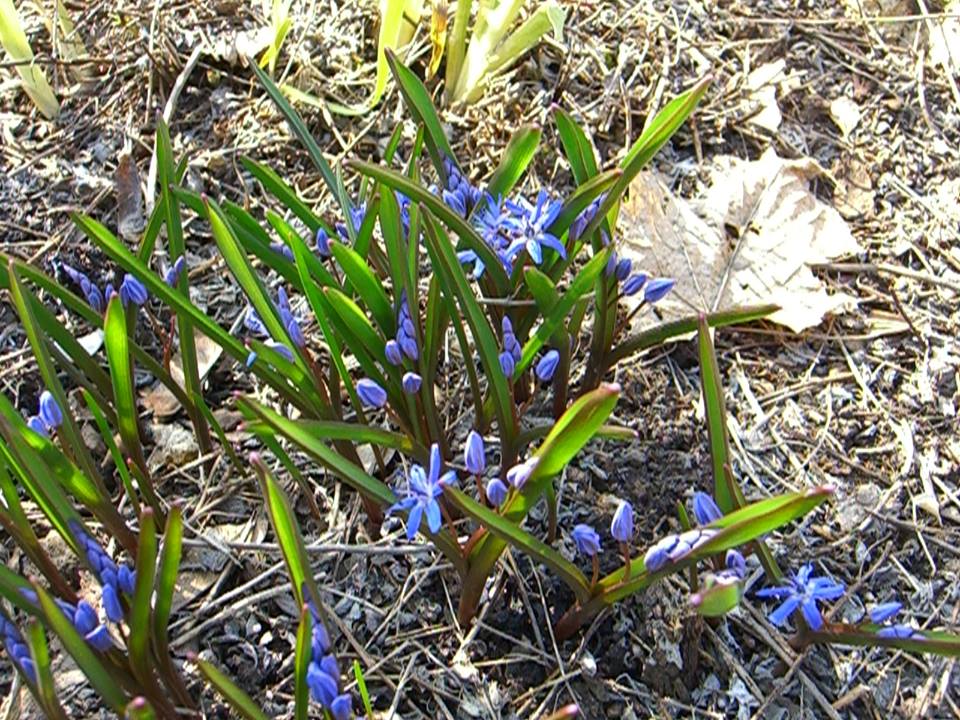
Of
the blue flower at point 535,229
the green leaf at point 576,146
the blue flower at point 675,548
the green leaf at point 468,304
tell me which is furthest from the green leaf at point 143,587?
the green leaf at point 576,146

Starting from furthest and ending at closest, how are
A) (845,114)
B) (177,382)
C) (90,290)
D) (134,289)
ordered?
1. (845,114)
2. (177,382)
3. (90,290)
4. (134,289)

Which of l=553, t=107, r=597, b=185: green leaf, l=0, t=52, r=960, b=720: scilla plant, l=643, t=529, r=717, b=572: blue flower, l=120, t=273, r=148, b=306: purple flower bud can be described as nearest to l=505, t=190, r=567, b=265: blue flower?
l=0, t=52, r=960, b=720: scilla plant

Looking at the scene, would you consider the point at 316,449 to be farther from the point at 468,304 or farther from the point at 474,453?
the point at 468,304

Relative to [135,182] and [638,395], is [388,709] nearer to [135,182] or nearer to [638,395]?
[638,395]

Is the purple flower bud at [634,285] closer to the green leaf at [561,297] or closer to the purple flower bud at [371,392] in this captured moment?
the green leaf at [561,297]

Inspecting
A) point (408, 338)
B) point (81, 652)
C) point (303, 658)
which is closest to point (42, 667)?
point (81, 652)

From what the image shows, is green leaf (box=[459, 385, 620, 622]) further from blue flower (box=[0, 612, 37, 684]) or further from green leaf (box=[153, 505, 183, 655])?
blue flower (box=[0, 612, 37, 684])

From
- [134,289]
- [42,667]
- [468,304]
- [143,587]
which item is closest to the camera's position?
[42,667]

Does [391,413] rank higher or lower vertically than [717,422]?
higher
